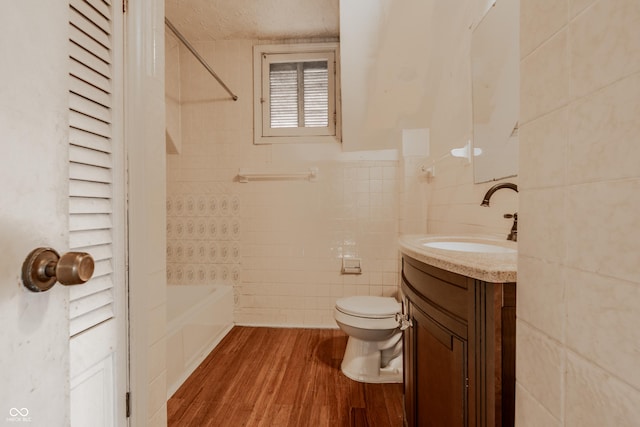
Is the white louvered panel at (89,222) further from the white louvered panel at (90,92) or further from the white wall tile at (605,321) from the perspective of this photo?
the white wall tile at (605,321)

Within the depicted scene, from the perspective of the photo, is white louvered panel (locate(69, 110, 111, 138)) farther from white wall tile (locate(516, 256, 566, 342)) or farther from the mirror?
the mirror

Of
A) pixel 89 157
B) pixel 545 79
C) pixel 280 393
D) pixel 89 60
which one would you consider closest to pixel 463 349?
pixel 545 79

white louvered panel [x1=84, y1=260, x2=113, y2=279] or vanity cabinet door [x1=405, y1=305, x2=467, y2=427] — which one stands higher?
white louvered panel [x1=84, y1=260, x2=113, y2=279]

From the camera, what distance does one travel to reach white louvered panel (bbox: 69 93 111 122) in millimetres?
660

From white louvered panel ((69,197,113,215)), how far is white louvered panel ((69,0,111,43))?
40cm

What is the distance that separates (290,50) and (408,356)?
102 inches

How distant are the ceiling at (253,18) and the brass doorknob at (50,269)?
2.38 metres

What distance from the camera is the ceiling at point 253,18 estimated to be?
7.12 ft

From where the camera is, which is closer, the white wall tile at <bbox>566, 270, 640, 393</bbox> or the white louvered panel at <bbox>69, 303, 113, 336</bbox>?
the white wall tile at <bbox>566, 270, 640, 393</bbox>

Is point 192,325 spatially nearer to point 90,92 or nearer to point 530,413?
point 90,92

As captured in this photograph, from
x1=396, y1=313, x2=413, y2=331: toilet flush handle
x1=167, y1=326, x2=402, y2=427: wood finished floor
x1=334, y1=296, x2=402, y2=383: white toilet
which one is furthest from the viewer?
x1=334, y1=296, x2=402, y2=383: white toilet

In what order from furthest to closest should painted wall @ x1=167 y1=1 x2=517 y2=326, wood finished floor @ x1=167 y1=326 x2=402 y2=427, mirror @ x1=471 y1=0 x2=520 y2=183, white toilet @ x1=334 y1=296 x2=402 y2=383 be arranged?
painted wall @ x1=167 y1=1 x2=517 y2=326 < white toilet @ x1=334 y1=296 x2=402 y2=383 < wood finished floor @ x1=167 y1=326 x2=402 y2=427 < mirror @ x1=471 y1=0 x2=520 y2=183

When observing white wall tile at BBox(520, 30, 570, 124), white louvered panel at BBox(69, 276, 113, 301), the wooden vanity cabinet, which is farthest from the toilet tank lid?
white wall tile at BBox(520, 30, 570, 124)

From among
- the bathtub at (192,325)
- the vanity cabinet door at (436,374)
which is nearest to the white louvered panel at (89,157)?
the vanity cabinet door at (436,374)
